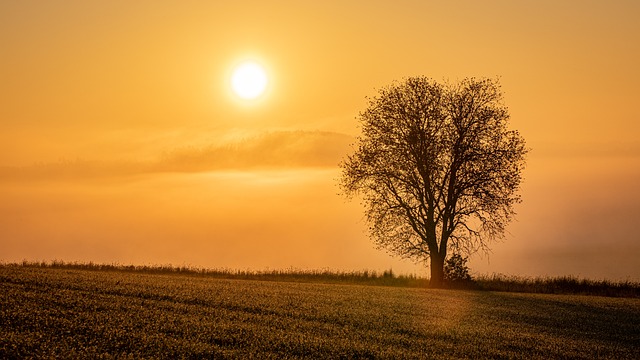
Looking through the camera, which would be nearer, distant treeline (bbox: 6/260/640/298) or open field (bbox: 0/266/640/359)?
open field (bbox: 0/266/640/359)

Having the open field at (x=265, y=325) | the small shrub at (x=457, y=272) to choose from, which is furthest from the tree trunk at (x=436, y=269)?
the open field at (x=265, y=325)

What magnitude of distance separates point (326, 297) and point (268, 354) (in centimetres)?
1489

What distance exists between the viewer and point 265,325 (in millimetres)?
21953

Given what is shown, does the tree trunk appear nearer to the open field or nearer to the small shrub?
the small shrub

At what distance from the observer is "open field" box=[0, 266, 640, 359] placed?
679 inches

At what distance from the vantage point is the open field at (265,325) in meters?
17.2

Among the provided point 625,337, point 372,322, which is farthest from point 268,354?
point 625,337

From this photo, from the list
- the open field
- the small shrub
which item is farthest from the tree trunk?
the open field

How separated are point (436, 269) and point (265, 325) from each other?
108 ft

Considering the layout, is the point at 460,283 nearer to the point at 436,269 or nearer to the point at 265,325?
the point at 436,269

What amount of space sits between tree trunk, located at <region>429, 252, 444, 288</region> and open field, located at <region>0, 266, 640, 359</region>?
16732 mm

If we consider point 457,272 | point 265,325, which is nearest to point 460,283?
point 457,272

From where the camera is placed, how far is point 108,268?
4756 cm

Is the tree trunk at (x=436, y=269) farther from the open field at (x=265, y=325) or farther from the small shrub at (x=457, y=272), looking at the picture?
the open field at (x=265, y=325)
